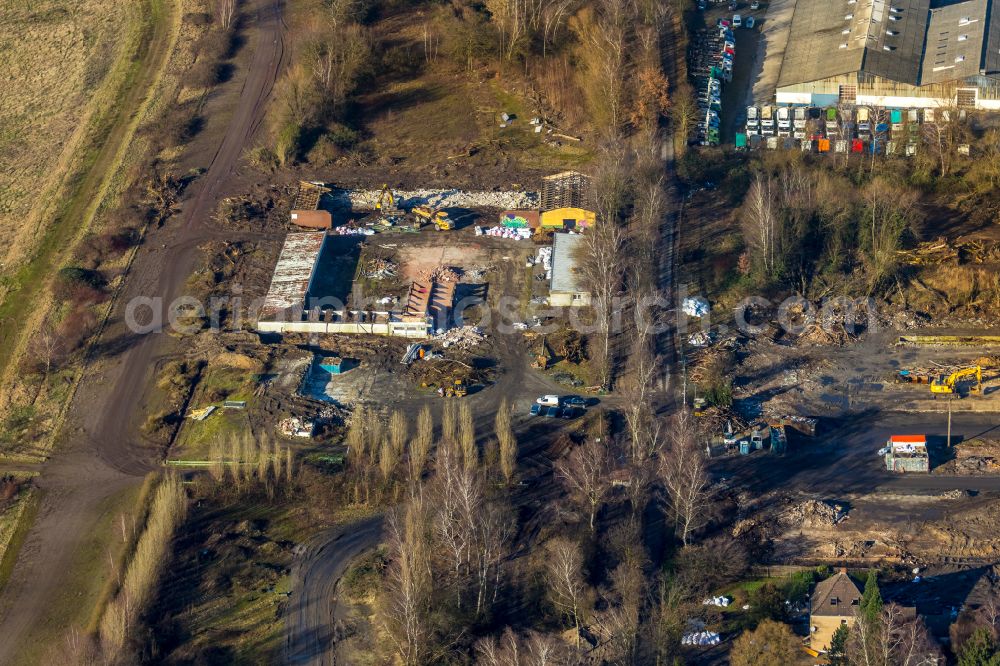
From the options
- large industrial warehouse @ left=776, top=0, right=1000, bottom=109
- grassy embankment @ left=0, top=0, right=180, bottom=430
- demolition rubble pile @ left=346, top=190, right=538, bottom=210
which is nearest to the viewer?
grassy embankment @ left=0, top=0, right=180, bottom=430

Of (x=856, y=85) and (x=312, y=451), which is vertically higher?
(x=856, y=85)

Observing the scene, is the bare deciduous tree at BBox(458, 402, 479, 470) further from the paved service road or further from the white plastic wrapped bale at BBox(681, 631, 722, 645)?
the white plastic wrapped bale at BBox(681, 631, 722, 645)

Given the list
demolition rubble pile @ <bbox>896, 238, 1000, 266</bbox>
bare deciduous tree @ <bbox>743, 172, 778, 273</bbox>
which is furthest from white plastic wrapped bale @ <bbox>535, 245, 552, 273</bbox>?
demolition rubble pile @ <bbox>896, 238, 1000, 266</bbox>

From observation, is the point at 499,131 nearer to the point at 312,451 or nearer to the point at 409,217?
the point at 409,217

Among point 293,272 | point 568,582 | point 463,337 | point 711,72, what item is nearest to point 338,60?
point 293,272

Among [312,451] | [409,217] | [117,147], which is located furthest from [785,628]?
[117,147]

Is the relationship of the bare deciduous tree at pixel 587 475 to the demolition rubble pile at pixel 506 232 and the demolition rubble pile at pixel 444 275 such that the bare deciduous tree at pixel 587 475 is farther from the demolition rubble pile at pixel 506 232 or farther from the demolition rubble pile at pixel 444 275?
the demolition rubble pile at pixel 506 232
